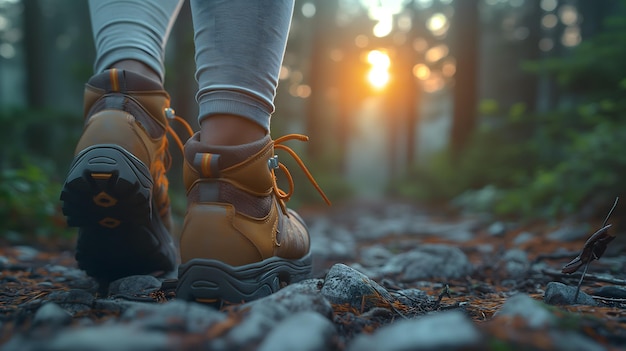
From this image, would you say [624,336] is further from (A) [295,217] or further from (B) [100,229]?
(B) [100,229]

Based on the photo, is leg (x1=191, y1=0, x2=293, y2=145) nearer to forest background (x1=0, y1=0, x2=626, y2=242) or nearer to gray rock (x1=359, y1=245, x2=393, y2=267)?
gray rock (x1=359, y1=245, x2=393, y2=267)

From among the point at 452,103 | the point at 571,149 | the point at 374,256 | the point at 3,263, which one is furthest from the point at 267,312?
the point at 452,103

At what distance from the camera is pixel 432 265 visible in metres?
2.36

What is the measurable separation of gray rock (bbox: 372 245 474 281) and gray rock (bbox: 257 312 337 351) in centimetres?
133

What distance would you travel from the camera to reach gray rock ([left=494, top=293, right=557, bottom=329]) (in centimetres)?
99

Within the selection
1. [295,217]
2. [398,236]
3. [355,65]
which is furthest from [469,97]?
[355,65]

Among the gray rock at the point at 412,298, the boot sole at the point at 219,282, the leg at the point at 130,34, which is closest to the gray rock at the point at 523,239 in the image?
the gray rock at the point at 412,298

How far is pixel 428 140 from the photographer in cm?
4825

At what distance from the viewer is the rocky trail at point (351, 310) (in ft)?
2.79

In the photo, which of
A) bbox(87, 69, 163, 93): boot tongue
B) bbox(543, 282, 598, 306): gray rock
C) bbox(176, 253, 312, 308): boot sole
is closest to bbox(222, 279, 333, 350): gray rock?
bbox(176, 253, 312, 308): boot sole

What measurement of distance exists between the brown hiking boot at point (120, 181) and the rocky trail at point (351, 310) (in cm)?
12

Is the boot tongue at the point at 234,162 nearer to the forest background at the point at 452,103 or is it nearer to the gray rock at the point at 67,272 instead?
the gray rock at the point at 67,272

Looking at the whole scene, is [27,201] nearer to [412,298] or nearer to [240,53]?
[240,53]

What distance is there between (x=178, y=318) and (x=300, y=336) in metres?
0.26
